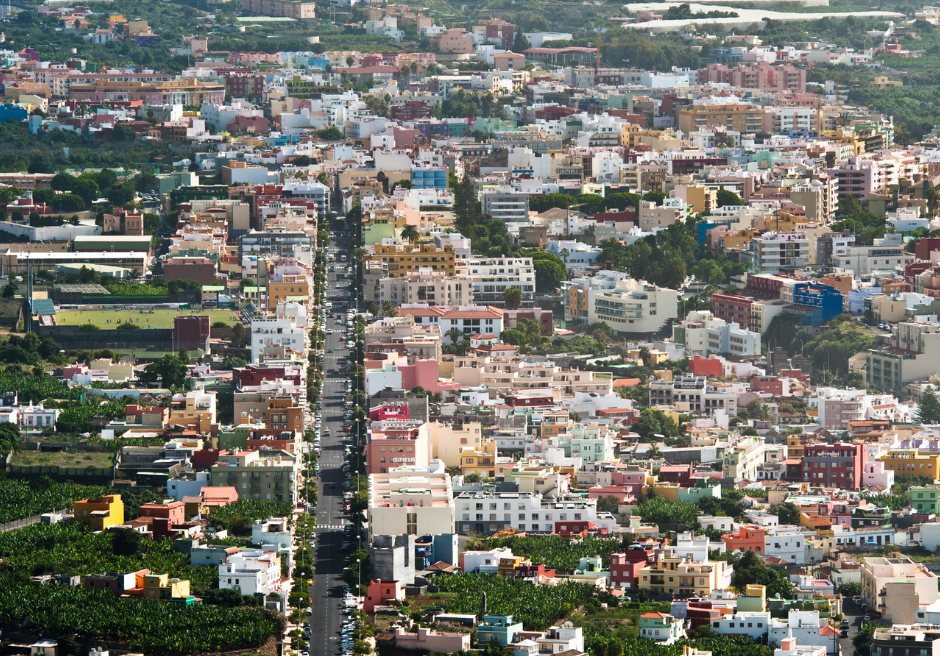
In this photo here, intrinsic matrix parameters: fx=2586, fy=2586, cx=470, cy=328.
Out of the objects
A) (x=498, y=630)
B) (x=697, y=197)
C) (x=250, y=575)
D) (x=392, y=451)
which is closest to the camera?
(x=498, y=630)

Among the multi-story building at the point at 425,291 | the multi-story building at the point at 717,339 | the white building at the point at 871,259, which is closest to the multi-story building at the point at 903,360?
the multi-story building at the point at 717,339

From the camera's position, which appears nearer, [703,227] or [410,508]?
[410,508]

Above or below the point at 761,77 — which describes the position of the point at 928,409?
below

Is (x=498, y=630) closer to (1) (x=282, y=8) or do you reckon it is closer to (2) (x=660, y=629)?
(2) (x=660, y=629)

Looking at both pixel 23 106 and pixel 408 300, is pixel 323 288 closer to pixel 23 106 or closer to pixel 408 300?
pixel 408 300

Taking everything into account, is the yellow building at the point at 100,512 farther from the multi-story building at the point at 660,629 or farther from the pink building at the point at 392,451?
the multi-story building at the point at 660,629

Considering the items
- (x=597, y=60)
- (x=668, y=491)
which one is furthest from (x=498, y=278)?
(x=597, y=60)

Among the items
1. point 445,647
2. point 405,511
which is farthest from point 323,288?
point 445,647

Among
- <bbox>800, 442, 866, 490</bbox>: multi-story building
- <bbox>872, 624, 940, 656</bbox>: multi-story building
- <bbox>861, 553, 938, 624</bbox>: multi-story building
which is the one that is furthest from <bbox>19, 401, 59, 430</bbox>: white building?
<bbox>872, 624, 940, 656</bbox>: multi-story building
